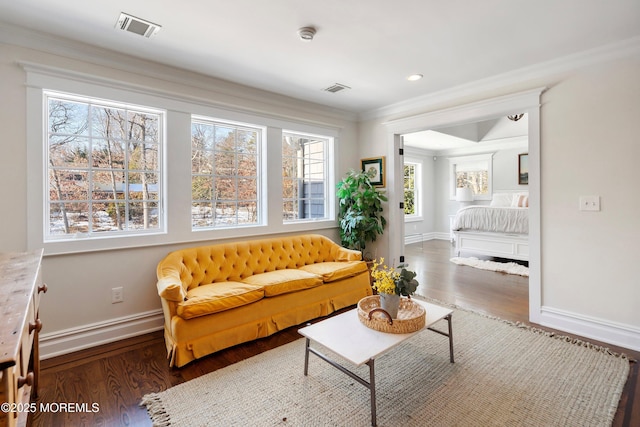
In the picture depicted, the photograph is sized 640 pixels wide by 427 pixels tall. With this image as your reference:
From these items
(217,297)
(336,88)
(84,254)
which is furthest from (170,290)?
(336,88)

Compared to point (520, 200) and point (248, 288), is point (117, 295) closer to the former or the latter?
point (248, 288)

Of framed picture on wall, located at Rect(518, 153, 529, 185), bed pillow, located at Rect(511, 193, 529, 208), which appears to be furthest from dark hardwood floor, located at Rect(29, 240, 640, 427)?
framed picture on wall, located at Rect(518, 153, 529, 185)

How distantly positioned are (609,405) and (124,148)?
13.5 ft

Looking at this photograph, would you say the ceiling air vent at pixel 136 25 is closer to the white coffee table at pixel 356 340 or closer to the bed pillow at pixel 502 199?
the white coffee table at pixel 356 340

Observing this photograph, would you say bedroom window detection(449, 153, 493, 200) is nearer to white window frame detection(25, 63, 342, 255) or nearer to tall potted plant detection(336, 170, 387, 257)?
tall potted plant detection(336, 170, 387, 257)

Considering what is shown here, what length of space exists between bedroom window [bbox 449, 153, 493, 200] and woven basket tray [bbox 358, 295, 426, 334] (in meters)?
6.66

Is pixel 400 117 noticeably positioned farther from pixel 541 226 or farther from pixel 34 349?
pixel 34 349

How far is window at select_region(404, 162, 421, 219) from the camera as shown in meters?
8.17

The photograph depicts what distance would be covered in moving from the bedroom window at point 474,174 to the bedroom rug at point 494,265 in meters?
2.81

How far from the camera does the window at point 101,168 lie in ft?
8.45

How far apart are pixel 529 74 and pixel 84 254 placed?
4411 mm

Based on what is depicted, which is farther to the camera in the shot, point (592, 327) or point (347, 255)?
point (347, 255)

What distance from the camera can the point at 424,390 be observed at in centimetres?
198

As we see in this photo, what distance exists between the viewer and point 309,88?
141 inches
